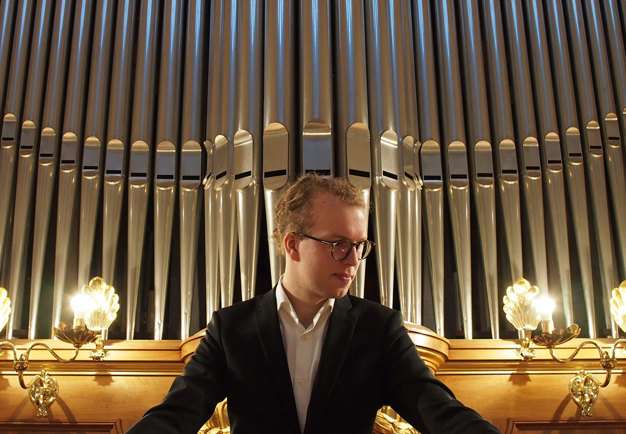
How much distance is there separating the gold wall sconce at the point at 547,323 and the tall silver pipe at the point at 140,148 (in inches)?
90.7

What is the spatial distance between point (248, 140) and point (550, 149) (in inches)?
80.0

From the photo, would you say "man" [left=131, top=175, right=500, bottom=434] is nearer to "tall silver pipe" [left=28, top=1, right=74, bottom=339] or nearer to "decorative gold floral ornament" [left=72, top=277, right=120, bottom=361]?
"decorative gold floral ornament" [left=72, top=277, right=120, bottom=361]

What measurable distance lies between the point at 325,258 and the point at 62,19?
4160 millimetres

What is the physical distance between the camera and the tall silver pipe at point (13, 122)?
195 inches

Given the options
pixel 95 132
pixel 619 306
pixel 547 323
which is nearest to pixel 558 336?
pixel 547 323

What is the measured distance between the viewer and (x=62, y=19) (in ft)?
18.8

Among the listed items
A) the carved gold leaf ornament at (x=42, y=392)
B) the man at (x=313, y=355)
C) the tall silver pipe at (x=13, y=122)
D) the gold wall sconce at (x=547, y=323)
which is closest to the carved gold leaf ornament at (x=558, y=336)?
the gold wall sconce at (x=547, y=323)

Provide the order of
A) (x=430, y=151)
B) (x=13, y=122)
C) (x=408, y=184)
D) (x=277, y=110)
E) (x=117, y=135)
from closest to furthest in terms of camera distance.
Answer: (x=408, y=184)
(x=277, y=110)
(x=430, y=151)
(x=117, y=135)
(x=13, y=122)

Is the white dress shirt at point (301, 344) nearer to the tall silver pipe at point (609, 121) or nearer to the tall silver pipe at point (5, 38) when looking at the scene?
the tall silver pipe at point (609, 121)

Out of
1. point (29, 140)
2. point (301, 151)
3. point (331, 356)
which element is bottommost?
point (331, 356)

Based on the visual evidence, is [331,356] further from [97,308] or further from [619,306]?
[619,306]

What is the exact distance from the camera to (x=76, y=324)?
4.05 metres

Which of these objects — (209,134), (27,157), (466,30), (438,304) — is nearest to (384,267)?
(438,304)

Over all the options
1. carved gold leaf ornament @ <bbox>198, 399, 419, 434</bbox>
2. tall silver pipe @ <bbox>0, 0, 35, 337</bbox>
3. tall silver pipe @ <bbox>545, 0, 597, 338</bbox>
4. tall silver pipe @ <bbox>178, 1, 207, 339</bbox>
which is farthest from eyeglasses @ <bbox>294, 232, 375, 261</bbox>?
tall silver pipe @ <bbox>0, 0, 35, 337</bbox>
